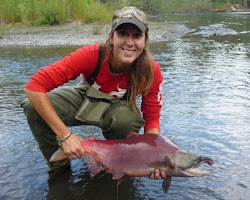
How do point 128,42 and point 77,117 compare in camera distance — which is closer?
point 128,42

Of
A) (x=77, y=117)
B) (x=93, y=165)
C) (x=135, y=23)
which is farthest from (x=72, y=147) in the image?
(x=135, y=23)

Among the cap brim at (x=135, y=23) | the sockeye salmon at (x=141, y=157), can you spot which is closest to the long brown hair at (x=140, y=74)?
the cap brim at (x=135, y=23)

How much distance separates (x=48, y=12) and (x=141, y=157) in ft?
55.3

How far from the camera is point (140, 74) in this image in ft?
9.05

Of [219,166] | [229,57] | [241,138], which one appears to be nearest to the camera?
[219,166]

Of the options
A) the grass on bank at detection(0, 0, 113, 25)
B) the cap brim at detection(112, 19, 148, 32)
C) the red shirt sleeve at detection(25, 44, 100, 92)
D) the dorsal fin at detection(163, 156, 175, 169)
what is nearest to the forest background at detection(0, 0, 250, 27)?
the grass on bank at detection(0, 0, 113, 25)

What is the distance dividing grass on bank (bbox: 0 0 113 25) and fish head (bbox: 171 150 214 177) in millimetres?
16896

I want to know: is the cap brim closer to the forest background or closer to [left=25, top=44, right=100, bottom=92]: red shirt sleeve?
[left=25, top=44, right=100, bottom=92]: red shirt sleeve

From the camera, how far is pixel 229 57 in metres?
8.75

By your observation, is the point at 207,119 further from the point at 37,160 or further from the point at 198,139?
the point at 37,160

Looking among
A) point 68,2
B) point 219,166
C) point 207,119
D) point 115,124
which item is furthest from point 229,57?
point 68,2

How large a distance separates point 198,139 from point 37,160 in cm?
180

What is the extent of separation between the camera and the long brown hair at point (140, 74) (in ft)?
9.05

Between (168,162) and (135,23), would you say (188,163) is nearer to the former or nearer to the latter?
(168,162)
